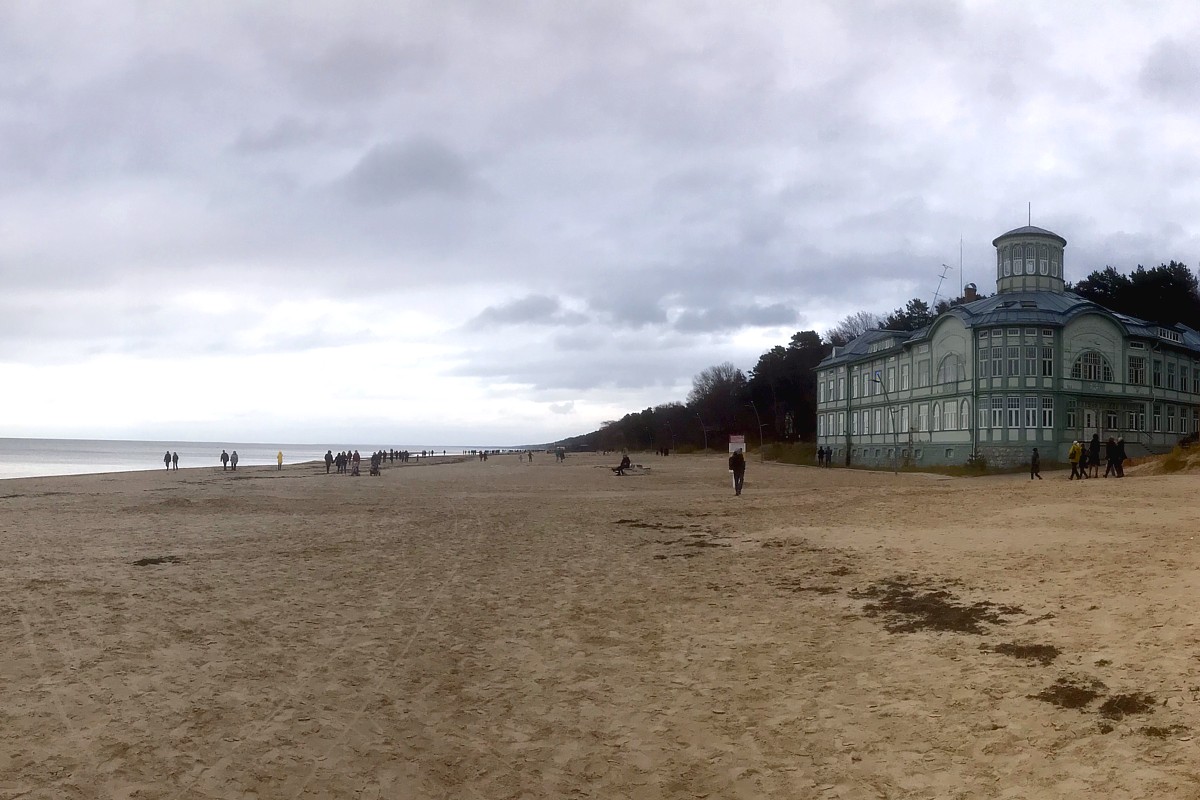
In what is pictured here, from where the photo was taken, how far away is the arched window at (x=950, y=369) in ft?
170

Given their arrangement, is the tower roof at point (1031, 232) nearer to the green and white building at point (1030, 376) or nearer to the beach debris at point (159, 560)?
the green and white building at point (1030, 376)

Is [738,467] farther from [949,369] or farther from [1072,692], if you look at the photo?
[949,369]

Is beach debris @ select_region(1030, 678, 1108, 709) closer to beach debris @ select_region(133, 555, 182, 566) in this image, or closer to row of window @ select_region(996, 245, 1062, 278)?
beach debris @ select_region(133, 555, 182, 566)

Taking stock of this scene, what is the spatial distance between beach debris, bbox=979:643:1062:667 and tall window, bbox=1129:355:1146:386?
168ft

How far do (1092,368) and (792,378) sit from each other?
59.2 meters

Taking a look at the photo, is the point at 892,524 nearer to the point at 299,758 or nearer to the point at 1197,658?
the point at 1197,658

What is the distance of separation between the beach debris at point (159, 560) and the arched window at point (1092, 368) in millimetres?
47789

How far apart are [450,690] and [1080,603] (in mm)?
6818

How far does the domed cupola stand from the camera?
5625cm

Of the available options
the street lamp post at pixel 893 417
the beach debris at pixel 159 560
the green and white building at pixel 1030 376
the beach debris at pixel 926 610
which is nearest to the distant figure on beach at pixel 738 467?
the beach debris at pixel 926 610

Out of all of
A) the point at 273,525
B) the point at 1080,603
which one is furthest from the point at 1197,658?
the point at 273,525

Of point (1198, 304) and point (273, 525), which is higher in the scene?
point (1198, 304)

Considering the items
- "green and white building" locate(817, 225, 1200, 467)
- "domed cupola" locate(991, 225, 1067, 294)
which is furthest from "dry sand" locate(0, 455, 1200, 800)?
"domed cupola" locate(991, 225, 1067, 294)

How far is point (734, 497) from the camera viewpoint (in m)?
29.3
